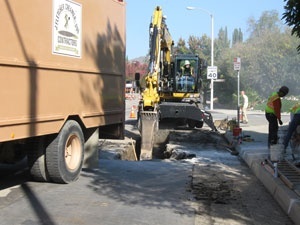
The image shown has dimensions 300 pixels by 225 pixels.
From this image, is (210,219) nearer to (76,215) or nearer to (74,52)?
(76,215)

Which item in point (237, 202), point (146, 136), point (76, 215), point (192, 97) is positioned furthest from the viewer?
point (192, 97)

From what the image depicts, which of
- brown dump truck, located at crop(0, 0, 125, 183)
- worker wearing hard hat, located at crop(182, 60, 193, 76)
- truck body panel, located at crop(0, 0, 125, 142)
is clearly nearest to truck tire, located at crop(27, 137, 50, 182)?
brown dump truck, located at crop(0, 0, 125, 183)

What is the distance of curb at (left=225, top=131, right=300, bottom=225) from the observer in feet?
20.7

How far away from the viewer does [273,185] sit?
770 centimetres

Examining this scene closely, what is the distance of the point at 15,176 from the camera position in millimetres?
8430

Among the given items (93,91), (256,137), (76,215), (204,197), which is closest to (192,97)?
(256,137)

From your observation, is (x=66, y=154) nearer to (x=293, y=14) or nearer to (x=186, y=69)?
(x=293, y=14)

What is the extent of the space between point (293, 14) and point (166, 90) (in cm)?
1315

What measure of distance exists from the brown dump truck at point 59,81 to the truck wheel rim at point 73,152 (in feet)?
0.03

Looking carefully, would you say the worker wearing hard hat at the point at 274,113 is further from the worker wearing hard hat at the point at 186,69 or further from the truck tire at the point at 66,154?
the worker wearing hard hat at the point at 186,69

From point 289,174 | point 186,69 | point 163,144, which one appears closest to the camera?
point 289,174

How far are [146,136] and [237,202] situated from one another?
306 inches

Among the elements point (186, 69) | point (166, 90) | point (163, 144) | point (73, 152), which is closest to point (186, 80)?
point (186, 69)

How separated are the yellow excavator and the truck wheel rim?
19.5ft
